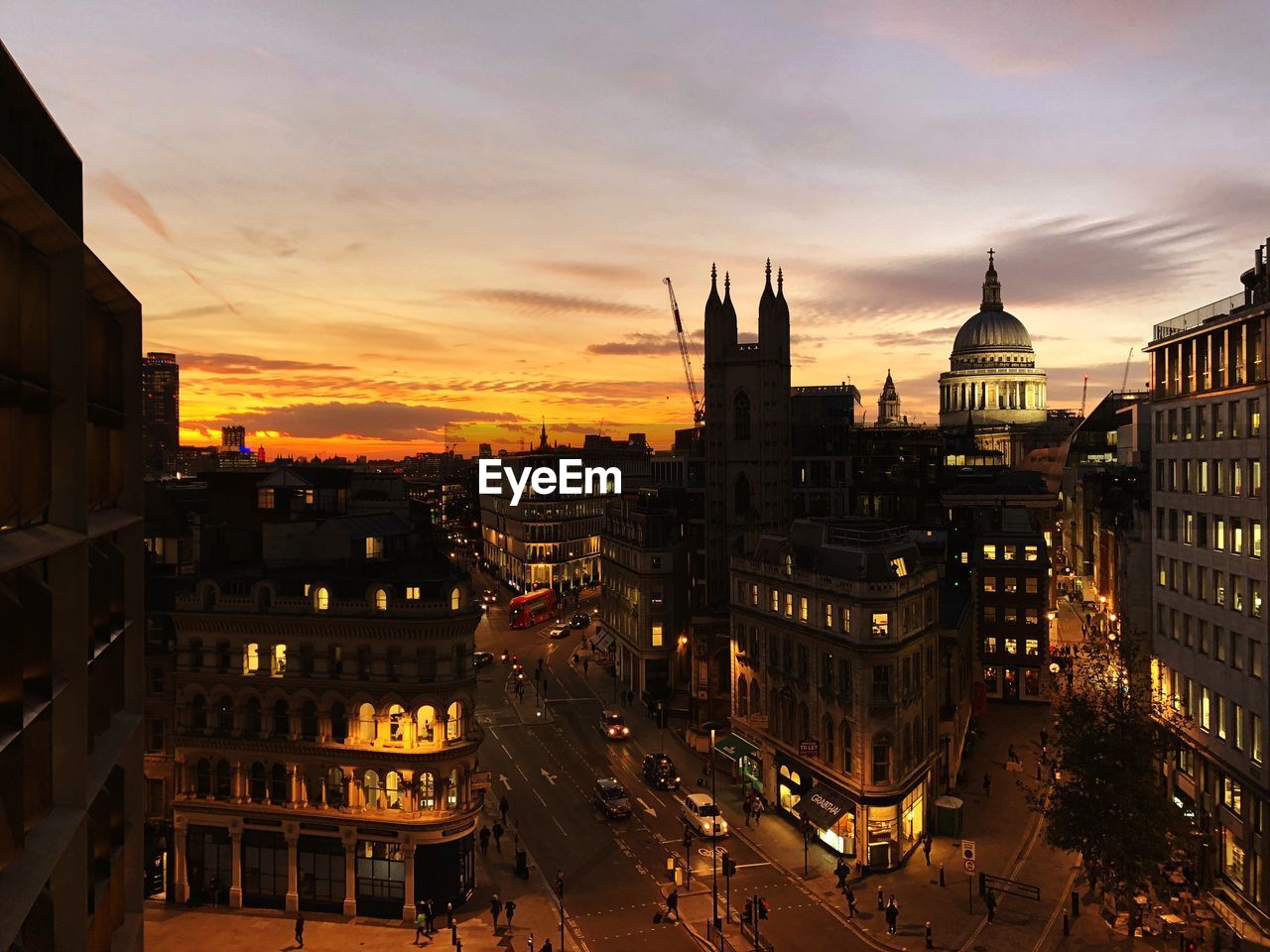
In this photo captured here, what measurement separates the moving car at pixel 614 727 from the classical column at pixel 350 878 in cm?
3028

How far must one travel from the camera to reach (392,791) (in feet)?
160

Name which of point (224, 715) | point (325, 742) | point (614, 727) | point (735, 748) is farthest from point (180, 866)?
point (735, 748)

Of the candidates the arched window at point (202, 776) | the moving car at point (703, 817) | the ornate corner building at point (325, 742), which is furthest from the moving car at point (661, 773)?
the arched window at point (202, 776)

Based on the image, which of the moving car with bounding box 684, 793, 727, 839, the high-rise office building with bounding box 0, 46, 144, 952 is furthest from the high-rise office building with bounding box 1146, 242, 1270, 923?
the high-rise office building with bounding box 0, 46, 144, 952

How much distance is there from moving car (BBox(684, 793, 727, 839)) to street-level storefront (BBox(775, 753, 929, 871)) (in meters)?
5.17

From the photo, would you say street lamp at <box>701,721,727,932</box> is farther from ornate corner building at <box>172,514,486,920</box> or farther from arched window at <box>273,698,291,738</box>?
arched window at <box>273,698,291,738</box>

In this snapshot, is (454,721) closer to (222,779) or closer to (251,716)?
(251,716)

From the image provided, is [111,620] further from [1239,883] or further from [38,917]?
[1239,883]

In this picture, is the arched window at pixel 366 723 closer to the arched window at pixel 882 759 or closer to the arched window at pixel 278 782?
the arched window at pixel 278 782

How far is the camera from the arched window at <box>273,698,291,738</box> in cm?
5062

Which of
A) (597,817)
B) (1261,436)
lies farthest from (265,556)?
(1261,436)

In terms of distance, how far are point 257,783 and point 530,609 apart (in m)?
72.5

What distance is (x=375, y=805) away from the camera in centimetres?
4912

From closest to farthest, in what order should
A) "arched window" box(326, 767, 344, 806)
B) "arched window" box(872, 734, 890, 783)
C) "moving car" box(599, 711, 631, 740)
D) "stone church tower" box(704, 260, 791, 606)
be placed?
"arched window" box(326, 767, 344, 806)
"arched window" box(872, 734, 890, 783)
"moving car" box(599, 711, 631, 740)
"stone church tower" box(704, 260, 791, 606)
